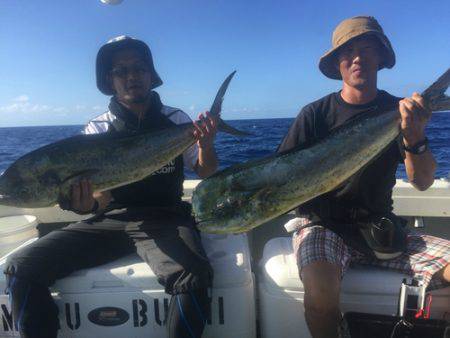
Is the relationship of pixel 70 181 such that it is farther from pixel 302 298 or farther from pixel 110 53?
pixel 302 298

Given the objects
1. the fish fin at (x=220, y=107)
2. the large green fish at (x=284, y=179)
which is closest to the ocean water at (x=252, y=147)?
the fish fin at (x=220, y=107)

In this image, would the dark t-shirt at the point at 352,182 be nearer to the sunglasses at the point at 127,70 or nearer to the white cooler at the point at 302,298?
the white cooler at the point at 302,298

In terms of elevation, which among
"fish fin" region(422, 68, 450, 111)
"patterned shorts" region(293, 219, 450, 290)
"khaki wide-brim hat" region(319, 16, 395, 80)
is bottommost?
"patterned shorts" region(293, 219, 450, 290)

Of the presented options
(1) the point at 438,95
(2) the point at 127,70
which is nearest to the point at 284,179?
(1) the point at 438,95

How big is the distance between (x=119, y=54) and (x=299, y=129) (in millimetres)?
1263

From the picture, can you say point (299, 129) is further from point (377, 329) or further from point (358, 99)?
point (377, 329)

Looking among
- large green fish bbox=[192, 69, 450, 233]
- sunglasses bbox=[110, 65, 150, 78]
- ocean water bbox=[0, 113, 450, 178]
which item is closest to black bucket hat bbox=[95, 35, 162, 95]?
sunglasses bbox=[110, 65, 150, 78]

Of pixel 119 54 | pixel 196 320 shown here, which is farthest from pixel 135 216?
pixel 119 54

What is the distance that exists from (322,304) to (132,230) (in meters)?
1.16

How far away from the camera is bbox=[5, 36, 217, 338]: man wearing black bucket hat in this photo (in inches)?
73.4

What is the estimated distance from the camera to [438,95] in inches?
72.7

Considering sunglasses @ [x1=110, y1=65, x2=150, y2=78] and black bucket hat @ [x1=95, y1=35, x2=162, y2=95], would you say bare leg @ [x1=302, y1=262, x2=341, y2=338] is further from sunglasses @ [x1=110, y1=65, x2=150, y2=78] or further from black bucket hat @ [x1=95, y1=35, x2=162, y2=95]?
black bucket hat @ [x1=95, y1=35, x2=162, y2=95]

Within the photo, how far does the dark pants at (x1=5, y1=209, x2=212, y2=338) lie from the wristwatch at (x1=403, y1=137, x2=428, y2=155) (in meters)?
1.19

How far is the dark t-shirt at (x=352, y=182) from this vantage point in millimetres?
2221
